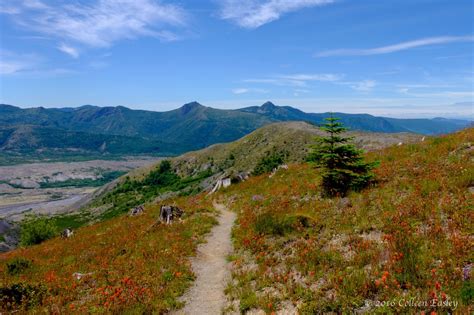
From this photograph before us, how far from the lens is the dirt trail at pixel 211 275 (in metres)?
10.4

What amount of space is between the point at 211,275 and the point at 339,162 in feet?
33.0

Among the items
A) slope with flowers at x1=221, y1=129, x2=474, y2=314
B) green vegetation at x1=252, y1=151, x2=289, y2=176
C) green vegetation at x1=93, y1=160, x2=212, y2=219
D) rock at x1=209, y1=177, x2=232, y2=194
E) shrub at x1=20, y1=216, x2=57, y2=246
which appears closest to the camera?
slope with flowers at x1=221, y1=129, x2=474, y2=314

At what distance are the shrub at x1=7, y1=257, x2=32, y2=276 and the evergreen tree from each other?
1837cm

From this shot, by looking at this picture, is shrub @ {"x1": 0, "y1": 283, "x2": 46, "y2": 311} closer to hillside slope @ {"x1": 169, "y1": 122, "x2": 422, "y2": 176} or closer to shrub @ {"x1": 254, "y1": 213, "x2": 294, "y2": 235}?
shrub @ {"x1": 254, "y1": 213, "x2": 294, "y2": 235}

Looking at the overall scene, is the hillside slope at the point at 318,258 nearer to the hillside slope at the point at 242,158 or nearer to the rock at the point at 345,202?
the rock at the point at 345,202

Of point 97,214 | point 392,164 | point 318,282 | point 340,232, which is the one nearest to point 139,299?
point 318,282

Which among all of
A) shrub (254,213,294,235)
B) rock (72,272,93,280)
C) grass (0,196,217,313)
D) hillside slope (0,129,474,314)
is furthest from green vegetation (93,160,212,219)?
rock (72,272,93,280)

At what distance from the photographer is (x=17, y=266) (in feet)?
58.3

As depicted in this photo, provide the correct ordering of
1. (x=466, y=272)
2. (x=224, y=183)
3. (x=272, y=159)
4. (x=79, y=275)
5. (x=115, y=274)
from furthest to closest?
(x=272, y=159), (x=224, y=183), (x=79, y=275), (x=115, y=274), (x=466, y=272)

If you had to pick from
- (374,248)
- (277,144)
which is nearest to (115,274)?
(374,248)

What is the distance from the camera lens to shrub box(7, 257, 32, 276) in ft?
56.9

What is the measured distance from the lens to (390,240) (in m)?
10.7

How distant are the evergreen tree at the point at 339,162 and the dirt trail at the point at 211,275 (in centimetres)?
726

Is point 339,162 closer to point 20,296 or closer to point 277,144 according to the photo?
point 20,296
